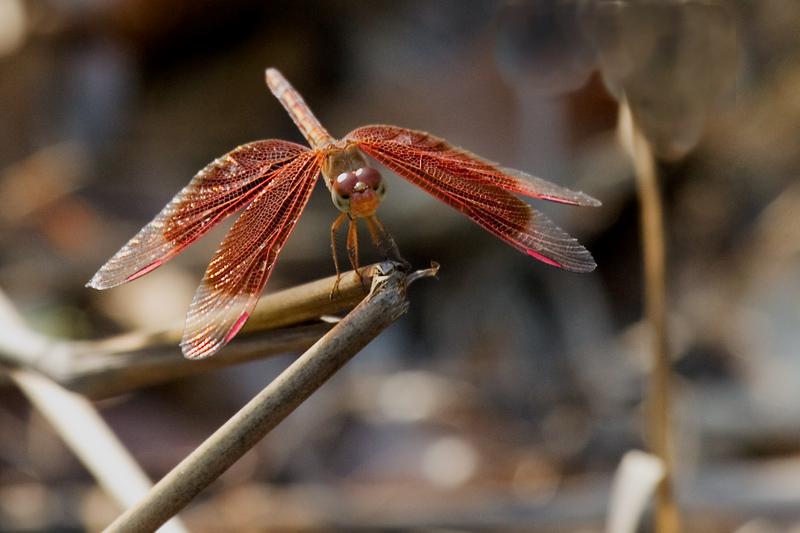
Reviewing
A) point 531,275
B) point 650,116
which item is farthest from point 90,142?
point 650,116

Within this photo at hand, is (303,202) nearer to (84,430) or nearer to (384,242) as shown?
(384,242)

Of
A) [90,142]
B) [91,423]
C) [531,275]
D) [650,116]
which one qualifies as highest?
[90,142]

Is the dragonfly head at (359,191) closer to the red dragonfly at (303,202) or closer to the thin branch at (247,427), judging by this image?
the red dragonfly at (303,202)

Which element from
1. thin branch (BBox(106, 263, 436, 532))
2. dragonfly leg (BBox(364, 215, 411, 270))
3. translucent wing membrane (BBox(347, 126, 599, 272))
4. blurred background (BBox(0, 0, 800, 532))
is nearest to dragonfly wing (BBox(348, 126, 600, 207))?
translucent wing membrane (BBox(347, 126, 599, 272))

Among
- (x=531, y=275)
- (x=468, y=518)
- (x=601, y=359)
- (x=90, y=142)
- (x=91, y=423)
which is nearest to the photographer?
(x=91, y=423)

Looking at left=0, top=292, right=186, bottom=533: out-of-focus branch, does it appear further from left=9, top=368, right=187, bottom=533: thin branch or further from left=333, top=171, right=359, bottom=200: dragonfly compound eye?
left=333, top=171, right=359, bottom=200: dragonfly compound eye

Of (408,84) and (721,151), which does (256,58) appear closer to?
(408,84)

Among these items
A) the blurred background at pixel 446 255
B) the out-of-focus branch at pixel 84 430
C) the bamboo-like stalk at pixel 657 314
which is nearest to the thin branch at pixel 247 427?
the out-of-focus branch at pixel 84 430

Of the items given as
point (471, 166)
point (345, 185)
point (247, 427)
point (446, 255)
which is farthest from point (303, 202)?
point (446, 255)
